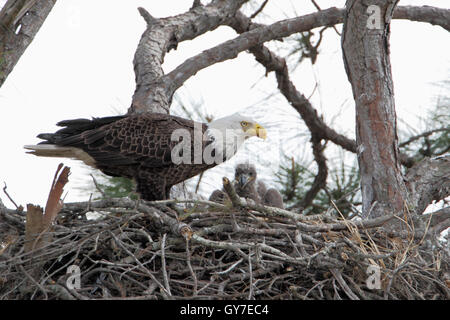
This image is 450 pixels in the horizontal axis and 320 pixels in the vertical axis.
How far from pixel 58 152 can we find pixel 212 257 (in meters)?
1.67

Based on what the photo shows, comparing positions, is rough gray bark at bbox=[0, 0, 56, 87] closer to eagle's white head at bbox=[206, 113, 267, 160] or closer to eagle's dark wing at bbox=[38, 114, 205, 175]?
eagle's dark wing at bbox=[38, 114, 205, 175]

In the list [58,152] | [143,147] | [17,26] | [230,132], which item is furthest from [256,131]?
[17,26]

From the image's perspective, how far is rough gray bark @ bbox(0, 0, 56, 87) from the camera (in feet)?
11.5

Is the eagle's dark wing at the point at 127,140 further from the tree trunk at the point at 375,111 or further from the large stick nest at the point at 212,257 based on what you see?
the tree trunk at the point at 375,111

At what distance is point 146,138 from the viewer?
175 inches

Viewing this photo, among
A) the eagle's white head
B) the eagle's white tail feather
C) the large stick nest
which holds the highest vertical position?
the eagle's white head

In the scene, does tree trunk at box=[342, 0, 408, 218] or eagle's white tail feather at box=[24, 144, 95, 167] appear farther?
eagle's white tail feather at box=[24, 144, 95, 167]

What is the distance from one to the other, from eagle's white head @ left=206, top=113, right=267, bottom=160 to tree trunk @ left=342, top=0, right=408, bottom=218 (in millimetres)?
915

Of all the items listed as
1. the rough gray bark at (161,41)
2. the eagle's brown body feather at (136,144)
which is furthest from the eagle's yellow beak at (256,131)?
the rough gray bark at (161,41)

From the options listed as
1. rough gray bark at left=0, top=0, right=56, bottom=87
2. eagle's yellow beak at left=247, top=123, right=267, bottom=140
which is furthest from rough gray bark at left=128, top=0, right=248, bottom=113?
rough gray bark at left=0, top=0, right=56, bottom=87

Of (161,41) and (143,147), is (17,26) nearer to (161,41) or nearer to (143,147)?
(143,147)

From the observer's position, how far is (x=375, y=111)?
14.0ft
